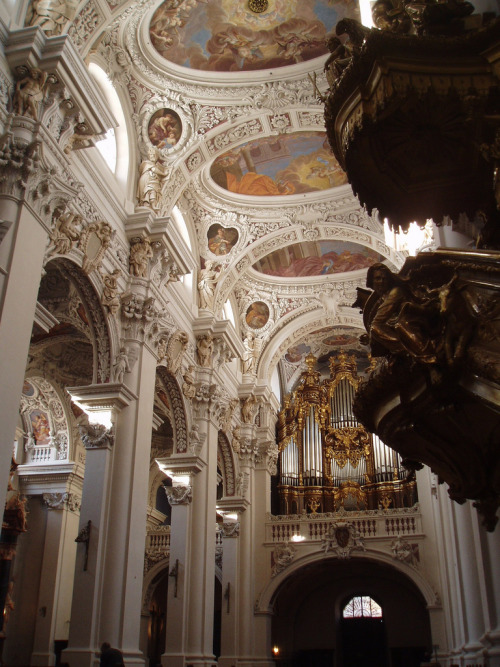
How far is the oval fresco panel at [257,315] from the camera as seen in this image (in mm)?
18750

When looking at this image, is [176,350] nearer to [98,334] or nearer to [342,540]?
[98,334]

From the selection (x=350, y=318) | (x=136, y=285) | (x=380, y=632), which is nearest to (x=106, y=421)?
(x=136, y=285)

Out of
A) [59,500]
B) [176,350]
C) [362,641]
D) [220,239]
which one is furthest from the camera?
[362,641]

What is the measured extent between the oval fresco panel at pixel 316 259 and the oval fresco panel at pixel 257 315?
0.93 metres

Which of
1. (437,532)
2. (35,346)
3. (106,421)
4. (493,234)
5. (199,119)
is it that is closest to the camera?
(493,234)

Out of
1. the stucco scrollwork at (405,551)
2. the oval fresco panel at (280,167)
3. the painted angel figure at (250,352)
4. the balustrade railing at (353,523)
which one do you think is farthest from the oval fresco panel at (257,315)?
the stucco scrollwork at (405,551)

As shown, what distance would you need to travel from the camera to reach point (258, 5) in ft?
35.9

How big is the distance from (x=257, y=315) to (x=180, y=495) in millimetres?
6962

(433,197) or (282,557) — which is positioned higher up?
(433,197)

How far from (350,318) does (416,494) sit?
5110mm

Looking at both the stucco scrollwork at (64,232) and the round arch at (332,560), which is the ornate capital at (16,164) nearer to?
the stucco scrollwork at (64,232)

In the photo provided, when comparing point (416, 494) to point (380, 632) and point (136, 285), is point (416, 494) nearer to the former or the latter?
point (380, 632)

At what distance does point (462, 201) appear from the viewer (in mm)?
5992

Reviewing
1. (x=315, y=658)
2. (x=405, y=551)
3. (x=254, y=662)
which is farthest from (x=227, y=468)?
(x=315, y=658)
